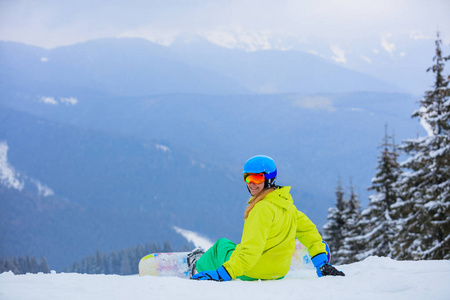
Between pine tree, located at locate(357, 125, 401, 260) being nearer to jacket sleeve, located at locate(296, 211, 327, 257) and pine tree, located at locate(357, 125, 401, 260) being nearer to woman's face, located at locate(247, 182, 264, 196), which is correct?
jacket sleeve, located at locate(296, 211, 327, 257)

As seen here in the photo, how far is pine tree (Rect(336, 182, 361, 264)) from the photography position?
23361 millimetres

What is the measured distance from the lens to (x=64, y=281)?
414cm

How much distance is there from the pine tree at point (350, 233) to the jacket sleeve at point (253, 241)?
1775 centimetres

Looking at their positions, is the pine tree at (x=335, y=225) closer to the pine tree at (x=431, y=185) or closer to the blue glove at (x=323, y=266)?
the pine tree at (x=431, y=185)

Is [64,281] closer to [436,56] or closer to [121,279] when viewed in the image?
[121,279]

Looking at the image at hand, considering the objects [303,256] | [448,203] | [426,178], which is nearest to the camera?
[303,256]

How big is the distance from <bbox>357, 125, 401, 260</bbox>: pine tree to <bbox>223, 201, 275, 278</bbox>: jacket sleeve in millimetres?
16908

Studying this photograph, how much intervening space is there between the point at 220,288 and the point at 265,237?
0.75 m

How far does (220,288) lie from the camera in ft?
13.6

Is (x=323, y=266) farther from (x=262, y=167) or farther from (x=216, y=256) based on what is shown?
(x=262, y=167)

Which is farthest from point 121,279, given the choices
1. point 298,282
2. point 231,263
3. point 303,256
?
point 303,256

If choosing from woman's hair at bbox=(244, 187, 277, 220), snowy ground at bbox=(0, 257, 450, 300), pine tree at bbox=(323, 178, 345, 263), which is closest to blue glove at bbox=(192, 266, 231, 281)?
snowy ground at bbox=(0, 257, 450, 300)

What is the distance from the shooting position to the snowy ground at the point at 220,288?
3.77 metres

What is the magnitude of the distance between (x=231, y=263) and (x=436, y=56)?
14.2 metres
